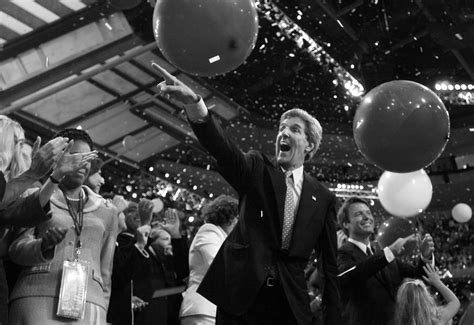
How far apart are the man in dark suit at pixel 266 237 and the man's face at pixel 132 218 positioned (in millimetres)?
1513

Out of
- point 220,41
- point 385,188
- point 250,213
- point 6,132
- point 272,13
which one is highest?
point 272,13

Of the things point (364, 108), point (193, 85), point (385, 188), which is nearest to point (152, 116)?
point (193, 85)

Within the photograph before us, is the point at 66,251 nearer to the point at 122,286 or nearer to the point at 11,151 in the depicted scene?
the point at 11,151

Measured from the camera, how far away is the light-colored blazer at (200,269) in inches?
145

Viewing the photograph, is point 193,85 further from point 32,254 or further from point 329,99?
point 32,254

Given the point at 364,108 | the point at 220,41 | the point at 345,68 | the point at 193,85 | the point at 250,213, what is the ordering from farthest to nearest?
the point at 193,85 < the point at 345,68 < the point at 364,108 < the point at 220,41 < the point at 250,213

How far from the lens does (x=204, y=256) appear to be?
12.2 feet

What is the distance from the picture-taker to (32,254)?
2480mm

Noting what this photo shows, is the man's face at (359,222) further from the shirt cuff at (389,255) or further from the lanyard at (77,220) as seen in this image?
the lanyard at (77,220)

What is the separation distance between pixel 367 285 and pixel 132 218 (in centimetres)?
133

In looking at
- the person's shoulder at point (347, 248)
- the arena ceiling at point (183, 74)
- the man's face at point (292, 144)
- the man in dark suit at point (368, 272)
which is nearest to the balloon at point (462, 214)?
the arena ceiling at point (183, 74)

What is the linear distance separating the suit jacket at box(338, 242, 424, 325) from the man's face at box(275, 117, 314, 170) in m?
1.01

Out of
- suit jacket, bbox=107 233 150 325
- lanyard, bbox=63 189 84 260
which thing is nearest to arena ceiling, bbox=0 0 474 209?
suit jacket, bbox=107 233 150 325

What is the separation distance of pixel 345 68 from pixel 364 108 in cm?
561
